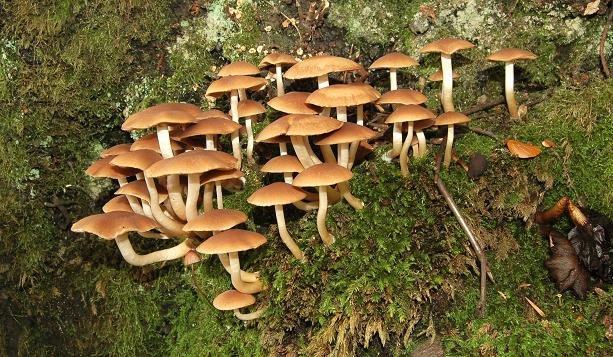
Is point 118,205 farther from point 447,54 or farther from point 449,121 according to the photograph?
point 447,54

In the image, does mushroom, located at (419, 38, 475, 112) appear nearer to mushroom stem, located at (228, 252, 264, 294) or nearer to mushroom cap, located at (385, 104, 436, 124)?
mushroom cap, located at (385, 104, 436, 124)

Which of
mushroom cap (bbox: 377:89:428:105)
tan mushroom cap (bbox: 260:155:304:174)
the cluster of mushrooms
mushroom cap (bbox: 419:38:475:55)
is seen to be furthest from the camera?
mushroom cap (bbox: 419:38:475:55)

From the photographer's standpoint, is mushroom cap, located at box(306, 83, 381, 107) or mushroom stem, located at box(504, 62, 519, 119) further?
mushroom stem, located at box(504, 62, 519, 119)

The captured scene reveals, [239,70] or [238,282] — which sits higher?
[239,70]

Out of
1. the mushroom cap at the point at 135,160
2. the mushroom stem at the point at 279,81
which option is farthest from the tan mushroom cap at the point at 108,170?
the mushroom stem at the point at 279,81

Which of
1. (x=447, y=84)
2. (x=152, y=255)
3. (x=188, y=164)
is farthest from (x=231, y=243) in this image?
(x=447, y=84)

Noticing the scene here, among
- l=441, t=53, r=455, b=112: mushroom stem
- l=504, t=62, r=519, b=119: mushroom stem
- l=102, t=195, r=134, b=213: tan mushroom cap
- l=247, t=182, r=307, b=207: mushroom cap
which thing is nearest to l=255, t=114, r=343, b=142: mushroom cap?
l=247, t=182, r=307, b=207: mushroom cap

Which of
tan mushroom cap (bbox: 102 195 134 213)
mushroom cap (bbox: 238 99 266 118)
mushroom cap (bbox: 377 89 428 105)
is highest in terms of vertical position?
mushroom cap (bbox: 377 89 428 105)

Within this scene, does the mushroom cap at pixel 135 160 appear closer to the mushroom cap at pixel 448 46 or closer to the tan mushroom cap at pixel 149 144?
the tan mushroom cap at pixel 149 144
